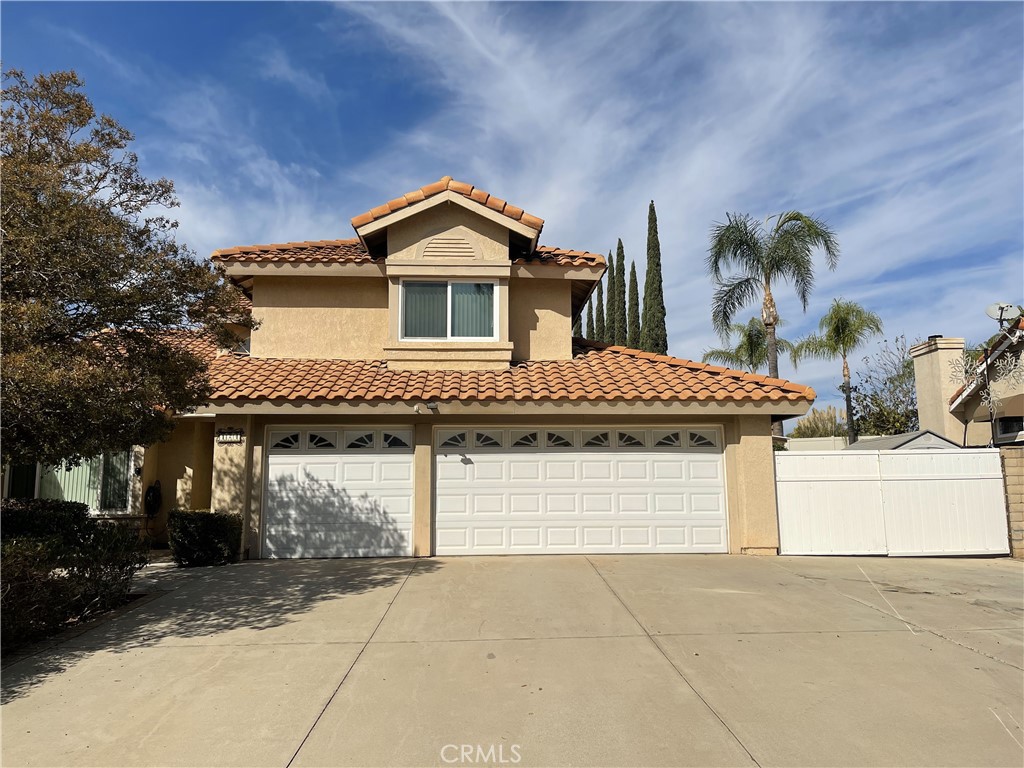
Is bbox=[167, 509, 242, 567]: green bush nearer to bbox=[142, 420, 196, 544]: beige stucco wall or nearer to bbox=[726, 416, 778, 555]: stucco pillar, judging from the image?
bbox=[142, 420, 196, 544]: beige stucco wall

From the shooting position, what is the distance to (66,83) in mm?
6727

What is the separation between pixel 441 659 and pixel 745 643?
2824 millimetres

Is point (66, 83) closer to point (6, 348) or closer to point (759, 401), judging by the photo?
point (6, 348)

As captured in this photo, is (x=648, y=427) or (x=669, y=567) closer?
(x=669, y=567)

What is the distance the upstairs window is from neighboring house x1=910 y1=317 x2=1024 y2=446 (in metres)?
12.9

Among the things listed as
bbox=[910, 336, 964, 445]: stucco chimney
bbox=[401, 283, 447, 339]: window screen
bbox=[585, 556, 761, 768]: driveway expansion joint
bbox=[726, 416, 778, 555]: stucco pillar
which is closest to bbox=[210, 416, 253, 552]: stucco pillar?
bbox=[401, 283, 447, 339]: window screen

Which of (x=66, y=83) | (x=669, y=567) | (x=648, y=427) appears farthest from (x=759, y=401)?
(x=66, y=83)

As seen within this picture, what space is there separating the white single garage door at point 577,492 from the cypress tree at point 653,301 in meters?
18.1

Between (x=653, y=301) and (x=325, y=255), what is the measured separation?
19.5 metres

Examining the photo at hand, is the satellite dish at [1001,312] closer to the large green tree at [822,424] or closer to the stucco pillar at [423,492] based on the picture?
the stucco pillar at [423,492]

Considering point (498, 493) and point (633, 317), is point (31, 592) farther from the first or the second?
point (633, 317)

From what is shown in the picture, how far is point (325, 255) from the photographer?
12.5 metres

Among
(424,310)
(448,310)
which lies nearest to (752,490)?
(448,310)

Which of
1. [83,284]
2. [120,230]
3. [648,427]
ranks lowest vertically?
[648,427]
